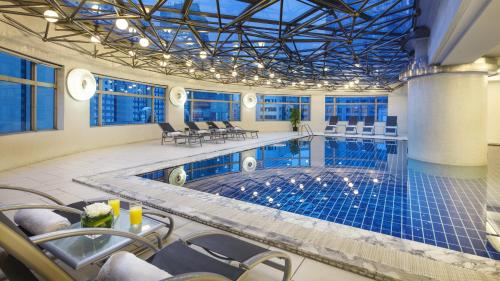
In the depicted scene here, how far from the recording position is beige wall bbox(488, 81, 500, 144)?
1243 cm

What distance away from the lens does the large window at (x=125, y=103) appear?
10363 mm

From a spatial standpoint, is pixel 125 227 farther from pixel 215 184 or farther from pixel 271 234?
pixel 215 184

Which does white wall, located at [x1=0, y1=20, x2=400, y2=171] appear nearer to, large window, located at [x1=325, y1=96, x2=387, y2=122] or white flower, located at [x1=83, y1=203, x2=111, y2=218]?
white flower, located at [x1=83, y1=203, x2=111, y2=218]

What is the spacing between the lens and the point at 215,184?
5746 mm

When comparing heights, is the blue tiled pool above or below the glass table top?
below

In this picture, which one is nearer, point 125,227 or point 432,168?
point 125,227

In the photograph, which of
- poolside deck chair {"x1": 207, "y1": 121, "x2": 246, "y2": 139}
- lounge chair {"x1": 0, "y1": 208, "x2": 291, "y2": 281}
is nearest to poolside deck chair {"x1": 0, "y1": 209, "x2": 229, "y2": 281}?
lounge chair {"x1": 0, "y1": 208, "x2": 291, "y2": 281}

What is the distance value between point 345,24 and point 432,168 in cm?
454

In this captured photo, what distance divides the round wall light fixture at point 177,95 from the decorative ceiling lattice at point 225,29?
785 mm

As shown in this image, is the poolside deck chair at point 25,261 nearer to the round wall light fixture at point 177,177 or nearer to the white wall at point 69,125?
the round wall light fixture at point 177,177

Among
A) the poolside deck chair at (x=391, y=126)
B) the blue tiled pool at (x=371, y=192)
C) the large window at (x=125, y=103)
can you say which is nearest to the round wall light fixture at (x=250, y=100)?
the large window at (x=125, y=103)

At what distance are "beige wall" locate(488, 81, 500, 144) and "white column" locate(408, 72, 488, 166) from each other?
6.46 metres

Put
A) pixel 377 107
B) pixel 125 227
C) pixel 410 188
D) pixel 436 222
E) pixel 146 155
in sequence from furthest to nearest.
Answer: pixel 377 107
pixel 146 155
pixel 410 188
pixel 436 222
pixel 125 227

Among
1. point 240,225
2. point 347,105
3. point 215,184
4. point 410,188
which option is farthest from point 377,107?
point 240,225
